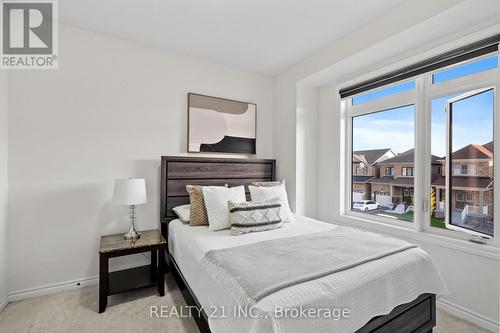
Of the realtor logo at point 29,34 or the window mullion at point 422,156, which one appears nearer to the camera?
the realtor logo at point 29,34

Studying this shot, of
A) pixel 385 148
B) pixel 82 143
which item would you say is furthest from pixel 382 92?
pixel 82 143

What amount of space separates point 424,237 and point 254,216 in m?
1.61

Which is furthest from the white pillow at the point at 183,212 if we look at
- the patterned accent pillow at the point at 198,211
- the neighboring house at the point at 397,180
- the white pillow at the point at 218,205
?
the neighboring house at the point at 397,180

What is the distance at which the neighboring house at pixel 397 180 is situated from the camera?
2.50 m

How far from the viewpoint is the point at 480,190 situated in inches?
80.4

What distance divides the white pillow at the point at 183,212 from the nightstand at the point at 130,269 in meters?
0.28

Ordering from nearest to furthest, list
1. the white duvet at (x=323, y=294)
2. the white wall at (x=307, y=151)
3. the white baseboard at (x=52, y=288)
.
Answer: the white duvet at (x=323, y=294)
the white baseboard at (x=52, y=288)
the white wall at (x=307, y=151)

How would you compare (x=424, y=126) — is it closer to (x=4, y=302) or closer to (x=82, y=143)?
(x=82, y=143)

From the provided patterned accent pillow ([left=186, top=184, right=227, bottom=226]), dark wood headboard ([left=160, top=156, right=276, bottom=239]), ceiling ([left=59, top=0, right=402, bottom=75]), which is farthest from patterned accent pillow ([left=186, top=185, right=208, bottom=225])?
ceiling ([left=59, top=0, right=402, bottom=75])

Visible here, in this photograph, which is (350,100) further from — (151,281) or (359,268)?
(151,281)

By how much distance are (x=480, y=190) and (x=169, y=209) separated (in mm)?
2982

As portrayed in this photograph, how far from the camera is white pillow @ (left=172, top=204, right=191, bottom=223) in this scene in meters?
2.44

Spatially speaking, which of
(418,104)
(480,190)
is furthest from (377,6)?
(480,190)

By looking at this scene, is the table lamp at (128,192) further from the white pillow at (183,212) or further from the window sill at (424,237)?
the window sill at (424,237)
